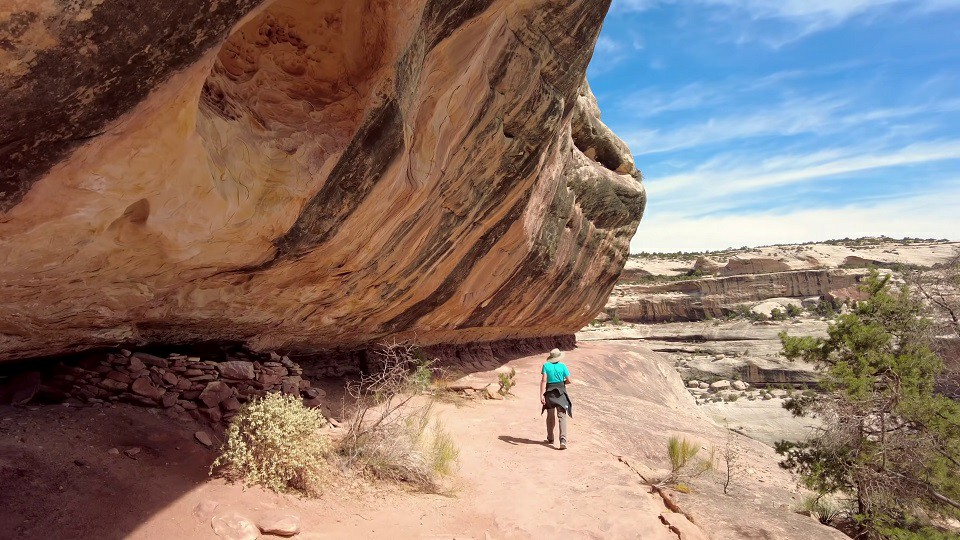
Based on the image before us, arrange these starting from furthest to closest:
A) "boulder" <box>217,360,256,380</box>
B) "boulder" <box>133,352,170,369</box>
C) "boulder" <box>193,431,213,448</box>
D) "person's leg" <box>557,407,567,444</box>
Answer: "person's leg" <box>557,407,567,444</box>
"boulder" <box>217,360,256,380</box>
"boulder" <box>133,352,170,369</box>
"boulder" <box>193,431,213,448</box>

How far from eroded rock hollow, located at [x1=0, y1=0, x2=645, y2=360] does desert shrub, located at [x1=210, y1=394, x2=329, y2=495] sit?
139 centimetres

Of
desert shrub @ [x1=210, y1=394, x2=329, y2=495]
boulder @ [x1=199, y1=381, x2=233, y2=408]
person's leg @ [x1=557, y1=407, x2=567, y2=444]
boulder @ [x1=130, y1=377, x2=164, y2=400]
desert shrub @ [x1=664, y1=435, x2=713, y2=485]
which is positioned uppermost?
boulder @ [x1=130, y1=377, x2=164, y2=400]

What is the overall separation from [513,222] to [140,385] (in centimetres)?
571

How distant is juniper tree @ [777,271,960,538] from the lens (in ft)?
26.8

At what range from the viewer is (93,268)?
162 inches

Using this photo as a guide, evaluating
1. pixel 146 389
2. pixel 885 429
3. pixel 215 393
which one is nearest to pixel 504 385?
pixel 215 393

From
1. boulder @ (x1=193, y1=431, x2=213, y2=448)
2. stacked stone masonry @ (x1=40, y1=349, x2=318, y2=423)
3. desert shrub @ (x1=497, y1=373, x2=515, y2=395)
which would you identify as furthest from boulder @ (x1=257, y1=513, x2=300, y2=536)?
desert shrub @ (x1=497, y1=373, x2=515, y2=395)

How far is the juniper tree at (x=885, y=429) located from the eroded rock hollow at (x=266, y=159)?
5.83 meters

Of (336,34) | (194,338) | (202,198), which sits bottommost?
(194,338)

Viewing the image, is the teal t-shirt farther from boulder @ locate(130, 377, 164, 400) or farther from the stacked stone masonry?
boulder @ locate(130, 377, 164, 400)

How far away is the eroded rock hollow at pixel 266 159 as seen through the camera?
282 cm

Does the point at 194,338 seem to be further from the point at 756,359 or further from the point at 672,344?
the point at 672,344

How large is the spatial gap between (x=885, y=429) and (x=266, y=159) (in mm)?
9246

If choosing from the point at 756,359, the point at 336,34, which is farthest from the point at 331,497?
the point at 756,359
